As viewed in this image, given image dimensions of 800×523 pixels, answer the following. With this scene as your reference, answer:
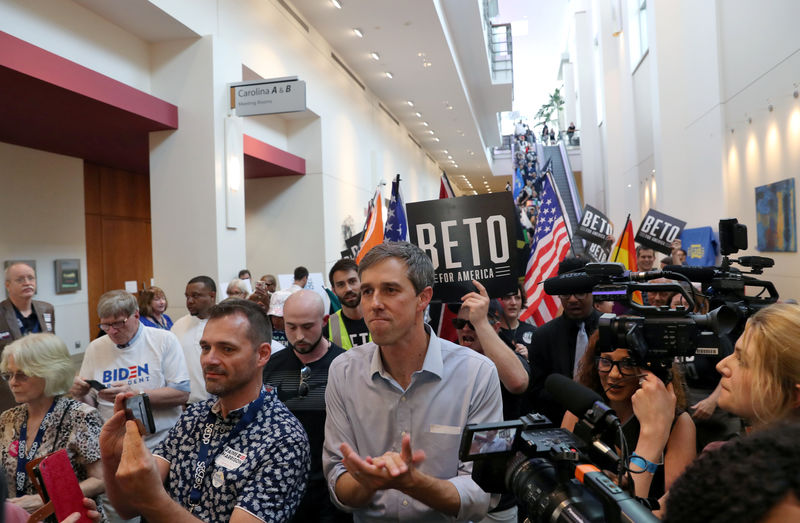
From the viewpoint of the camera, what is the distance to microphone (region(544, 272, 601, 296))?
1.80 metres

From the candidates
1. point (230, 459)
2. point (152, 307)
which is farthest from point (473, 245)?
point (152, 307)

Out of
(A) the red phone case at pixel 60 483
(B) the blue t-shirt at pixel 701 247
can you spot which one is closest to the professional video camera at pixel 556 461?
(A) the red phone case at pixel 60 483

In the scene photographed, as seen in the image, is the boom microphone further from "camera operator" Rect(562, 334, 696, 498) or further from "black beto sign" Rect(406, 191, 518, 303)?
"black beto sign" Rect(406, 191, 518, 303)

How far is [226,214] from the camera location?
7.59 metres

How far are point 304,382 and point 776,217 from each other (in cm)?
676

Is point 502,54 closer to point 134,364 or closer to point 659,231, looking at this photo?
point 659,231

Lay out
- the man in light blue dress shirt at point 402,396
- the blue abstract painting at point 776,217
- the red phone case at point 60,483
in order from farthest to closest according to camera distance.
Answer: the blue abstract painting at point 776,217
the red phone case at point 60,483
the man in light blue dress shirt at point 402,396

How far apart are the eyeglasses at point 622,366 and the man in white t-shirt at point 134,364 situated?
2.58 m

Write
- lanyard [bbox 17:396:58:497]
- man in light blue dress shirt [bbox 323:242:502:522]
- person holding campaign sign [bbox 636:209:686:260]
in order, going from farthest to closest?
person holding campaign sign [bbox 636:209:686:260], lanyard [bbox 17:396:58:497], man in light blue dress shirt [bbox 323:242:502:522]

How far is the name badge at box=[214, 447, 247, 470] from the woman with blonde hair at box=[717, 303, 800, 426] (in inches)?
58.8

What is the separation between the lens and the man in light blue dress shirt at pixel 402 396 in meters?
1.80

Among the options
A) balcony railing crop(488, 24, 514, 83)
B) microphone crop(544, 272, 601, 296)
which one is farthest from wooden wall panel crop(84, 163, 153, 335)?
balcony railing crop(488, 24, 514, 83)

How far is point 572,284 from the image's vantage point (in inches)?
72.3

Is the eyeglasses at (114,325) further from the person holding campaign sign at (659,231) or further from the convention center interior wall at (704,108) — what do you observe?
the convention center interior wall at (704,108)
